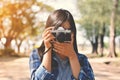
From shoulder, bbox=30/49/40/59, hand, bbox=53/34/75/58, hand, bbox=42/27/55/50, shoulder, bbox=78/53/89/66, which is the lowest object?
shoulder, bbox=78/53/89/66

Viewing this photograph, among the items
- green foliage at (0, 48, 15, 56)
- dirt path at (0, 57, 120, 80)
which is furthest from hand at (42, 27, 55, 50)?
green foliage at (0, 48, 15, 56)

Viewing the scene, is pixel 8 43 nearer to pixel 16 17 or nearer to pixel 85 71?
pixel 16 17

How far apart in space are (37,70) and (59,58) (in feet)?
0.60

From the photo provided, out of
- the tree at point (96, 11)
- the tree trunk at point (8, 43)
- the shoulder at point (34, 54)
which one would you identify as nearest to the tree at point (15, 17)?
the tree trunk at point (8, 43)

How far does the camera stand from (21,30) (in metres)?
43.5

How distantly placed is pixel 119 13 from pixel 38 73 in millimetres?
35255

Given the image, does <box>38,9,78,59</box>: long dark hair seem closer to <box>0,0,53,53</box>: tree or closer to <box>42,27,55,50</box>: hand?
<box>42,27,55,50</box>: hand

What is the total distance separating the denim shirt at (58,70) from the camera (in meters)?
3.23

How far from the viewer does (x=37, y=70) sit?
3.28 m

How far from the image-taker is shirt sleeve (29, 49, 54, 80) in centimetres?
322

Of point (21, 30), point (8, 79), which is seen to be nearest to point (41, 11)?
point (21, 30)

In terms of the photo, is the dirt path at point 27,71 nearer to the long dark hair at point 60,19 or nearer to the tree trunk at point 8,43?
the long dark hair at point 60,19

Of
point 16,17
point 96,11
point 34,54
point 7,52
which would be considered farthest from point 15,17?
point 34,54

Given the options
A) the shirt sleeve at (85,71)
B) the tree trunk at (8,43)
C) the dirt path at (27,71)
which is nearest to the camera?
the shirt sleeve at (85,71)
